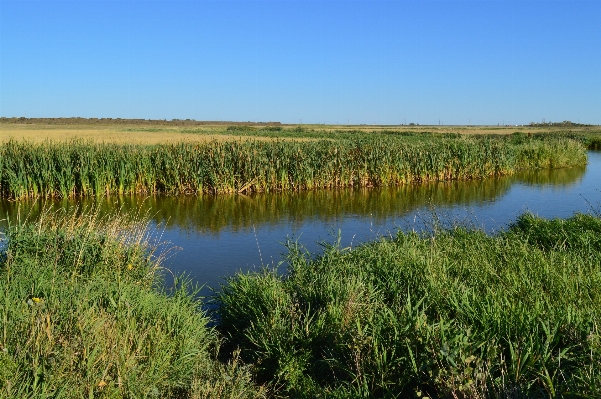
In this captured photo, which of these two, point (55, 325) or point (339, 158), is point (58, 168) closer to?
point (339, 158)

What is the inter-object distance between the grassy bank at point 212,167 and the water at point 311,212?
2.58ft

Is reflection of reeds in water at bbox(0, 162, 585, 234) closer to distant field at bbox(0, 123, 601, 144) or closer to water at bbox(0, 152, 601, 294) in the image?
water at bbox(0, 152, 601, 294)

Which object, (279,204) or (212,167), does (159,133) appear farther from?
(279,204)

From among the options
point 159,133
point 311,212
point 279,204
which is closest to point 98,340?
point 311,212

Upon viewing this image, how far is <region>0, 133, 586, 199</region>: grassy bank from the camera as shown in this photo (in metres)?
19.1

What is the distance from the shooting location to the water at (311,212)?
1143 cm

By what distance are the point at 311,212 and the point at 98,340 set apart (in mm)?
12937

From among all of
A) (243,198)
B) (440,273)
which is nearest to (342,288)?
(440,273)

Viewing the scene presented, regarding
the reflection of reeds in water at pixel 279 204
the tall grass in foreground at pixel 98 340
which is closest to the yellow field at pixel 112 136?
the reflection of reeds in water at pixel 279 204

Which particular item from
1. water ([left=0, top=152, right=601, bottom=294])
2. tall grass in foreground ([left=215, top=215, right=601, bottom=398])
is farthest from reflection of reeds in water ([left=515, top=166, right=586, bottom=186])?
tall grass in foreground ([left=215, top=215, right=601, bottom=398])

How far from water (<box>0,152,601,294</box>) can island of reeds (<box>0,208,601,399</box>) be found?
2.16 metres

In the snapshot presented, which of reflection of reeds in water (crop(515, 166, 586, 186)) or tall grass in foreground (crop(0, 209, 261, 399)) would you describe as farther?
reflection of reeds in water (crop(515, 166, 586, 186))

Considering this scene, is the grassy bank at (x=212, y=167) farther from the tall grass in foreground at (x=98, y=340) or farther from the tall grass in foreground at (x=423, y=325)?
the tall grass in foreground at (x=423, y=325)

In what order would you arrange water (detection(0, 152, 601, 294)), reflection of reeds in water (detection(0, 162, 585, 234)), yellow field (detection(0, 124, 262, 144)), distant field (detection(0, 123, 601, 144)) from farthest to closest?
distant field (detection(0, 123, 601, 144)), yellow field (detection(0, 124, 262, 144)), reflection of reeds in water (detection(0, 162, 585, 234)), water (detection(0, 152, 601, 294))
